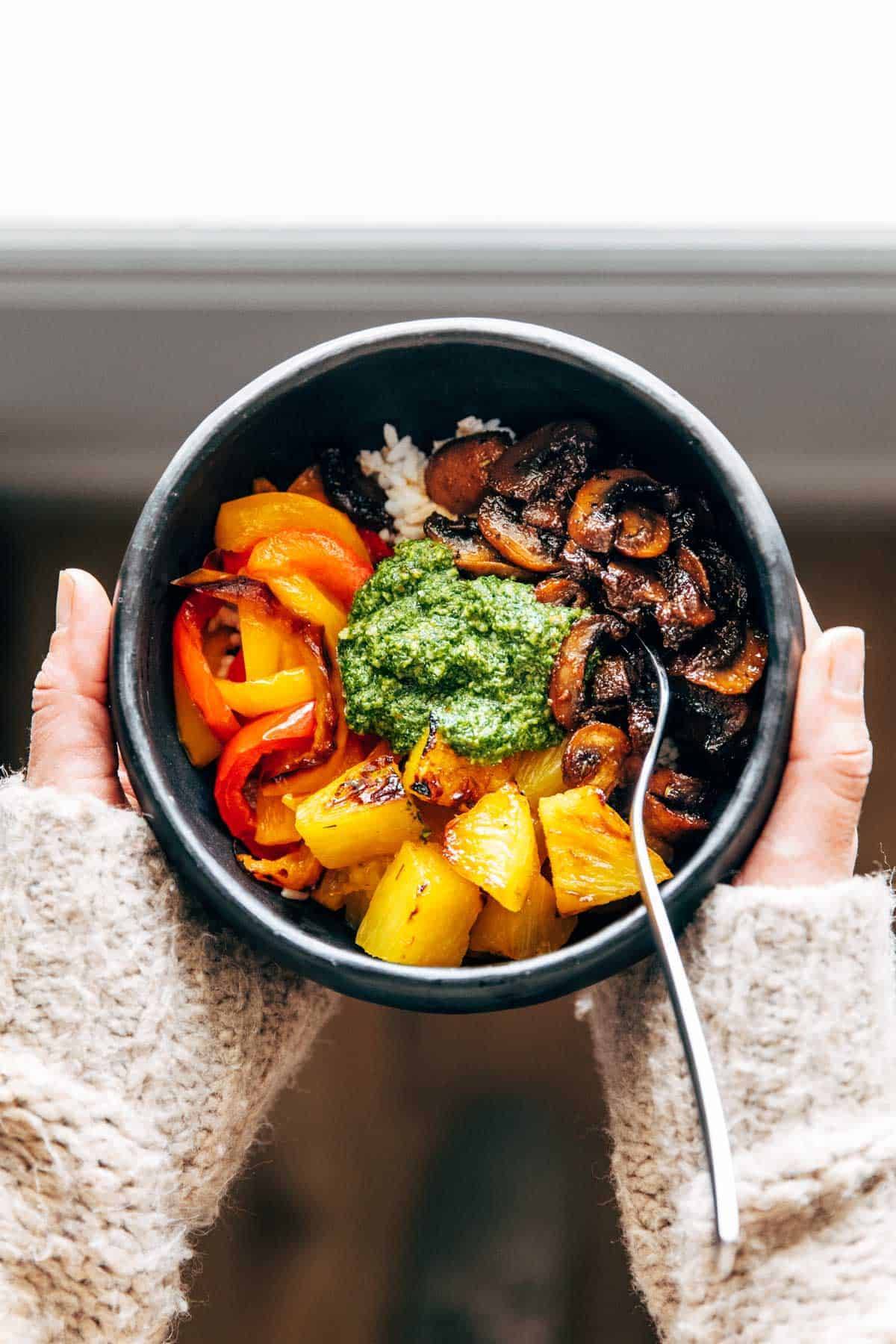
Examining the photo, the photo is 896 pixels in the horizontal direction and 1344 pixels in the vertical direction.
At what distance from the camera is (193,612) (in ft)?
2.94

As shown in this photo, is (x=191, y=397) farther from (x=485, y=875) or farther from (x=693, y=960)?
(x=693, y=960)

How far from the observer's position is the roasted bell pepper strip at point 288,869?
33.9 inches

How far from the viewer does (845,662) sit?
81 centimetres

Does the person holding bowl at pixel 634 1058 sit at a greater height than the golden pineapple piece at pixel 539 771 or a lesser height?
lesser

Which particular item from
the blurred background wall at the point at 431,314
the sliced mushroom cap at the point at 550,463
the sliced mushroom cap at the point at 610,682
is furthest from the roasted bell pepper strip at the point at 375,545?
the blurred background wall at the point at 431,314

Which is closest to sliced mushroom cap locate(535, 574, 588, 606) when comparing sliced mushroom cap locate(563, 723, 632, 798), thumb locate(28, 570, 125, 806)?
sliced mushroom cap locate(563, 723, 632, 798)

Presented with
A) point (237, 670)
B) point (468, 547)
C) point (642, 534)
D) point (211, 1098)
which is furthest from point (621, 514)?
point (211, 1098)

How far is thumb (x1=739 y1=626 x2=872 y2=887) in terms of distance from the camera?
0.81 metres

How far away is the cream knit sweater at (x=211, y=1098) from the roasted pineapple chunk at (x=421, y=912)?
170mm

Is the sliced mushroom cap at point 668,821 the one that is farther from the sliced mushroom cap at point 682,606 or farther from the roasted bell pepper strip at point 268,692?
the roasted bell pepper strip at point 268,692

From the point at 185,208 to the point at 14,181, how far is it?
0.63 ft

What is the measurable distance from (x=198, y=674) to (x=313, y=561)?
13 cm

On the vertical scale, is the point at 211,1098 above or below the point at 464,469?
below

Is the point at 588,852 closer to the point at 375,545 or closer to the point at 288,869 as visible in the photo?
the point at 288,869
